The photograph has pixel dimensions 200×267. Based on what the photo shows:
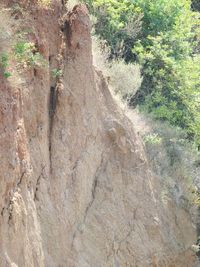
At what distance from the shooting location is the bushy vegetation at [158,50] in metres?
16.4

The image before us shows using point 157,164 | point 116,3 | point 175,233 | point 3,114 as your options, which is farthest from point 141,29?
point 3,114

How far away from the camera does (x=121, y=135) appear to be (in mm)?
12984

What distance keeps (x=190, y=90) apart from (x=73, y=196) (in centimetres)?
655

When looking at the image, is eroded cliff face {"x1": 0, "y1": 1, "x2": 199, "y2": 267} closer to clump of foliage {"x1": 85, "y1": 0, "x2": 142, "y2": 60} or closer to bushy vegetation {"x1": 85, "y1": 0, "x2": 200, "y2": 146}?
bushy vegetation {"x1": 85, "y1": 0, "x2": 200, "y2": 146}

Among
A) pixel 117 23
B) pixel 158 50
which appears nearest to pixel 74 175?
pixel 158 50

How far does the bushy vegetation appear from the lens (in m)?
16.4

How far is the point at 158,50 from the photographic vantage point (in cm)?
1688

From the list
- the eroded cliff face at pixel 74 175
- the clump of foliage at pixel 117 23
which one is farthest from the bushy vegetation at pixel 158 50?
the eroded cliff face at pixel 74 175

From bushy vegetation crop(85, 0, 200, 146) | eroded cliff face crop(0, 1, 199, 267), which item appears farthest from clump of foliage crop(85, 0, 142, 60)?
eroded cliff face crop(0, 1, 199, 267)

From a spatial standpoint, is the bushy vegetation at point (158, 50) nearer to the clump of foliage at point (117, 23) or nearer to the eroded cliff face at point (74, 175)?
the clump of foliage at point (117, 23)

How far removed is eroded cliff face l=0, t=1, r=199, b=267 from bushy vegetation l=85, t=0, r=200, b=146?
10.1 feet

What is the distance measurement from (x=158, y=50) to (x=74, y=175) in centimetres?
Answer: 678

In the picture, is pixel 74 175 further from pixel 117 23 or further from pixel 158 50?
pixel 117 23

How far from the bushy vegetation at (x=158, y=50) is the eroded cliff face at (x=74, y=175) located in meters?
3.09
